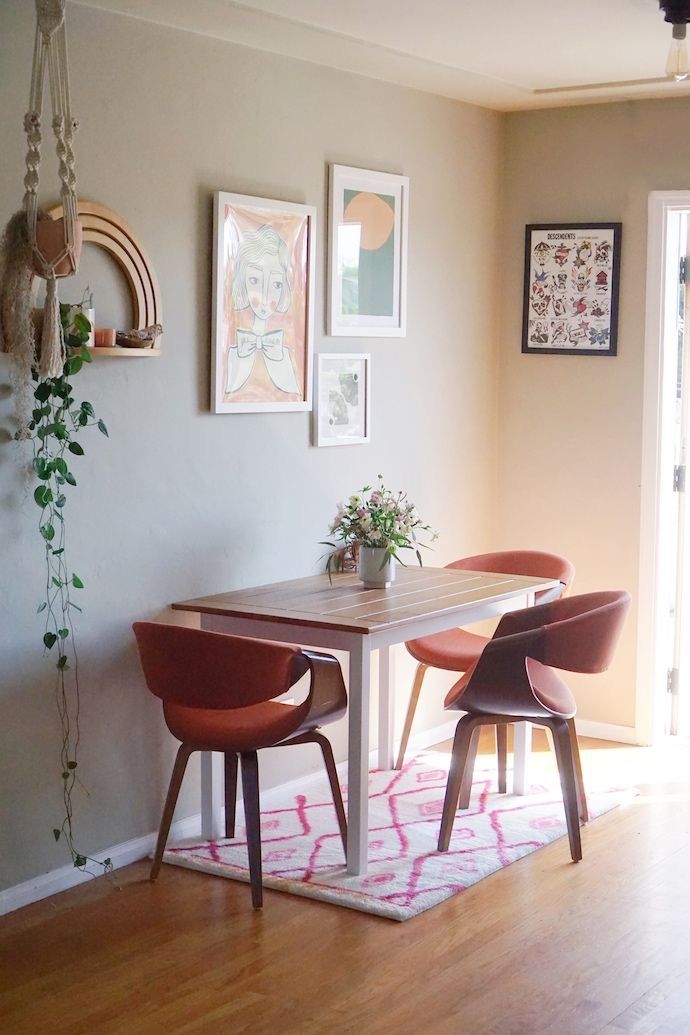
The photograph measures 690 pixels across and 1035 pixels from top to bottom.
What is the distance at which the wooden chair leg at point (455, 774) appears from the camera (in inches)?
153

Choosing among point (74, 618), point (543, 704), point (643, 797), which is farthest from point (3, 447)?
point (643, 797)

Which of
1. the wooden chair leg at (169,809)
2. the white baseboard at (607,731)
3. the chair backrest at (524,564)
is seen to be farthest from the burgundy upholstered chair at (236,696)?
the white baseboard at (607,731)

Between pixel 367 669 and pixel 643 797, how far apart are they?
141 centimetres

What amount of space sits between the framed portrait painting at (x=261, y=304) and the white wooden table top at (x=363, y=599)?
0.59 m

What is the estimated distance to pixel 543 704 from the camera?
3.89 meters

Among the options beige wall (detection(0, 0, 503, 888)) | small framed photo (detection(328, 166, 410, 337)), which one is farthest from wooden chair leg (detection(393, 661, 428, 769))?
small framed photo (detection(328, 166, 410, 337))

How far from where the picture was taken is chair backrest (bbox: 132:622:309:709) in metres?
3.36

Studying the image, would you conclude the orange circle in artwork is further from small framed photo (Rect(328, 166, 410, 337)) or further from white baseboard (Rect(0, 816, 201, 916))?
white baseboard (Rect(0, 816, 201, 916))

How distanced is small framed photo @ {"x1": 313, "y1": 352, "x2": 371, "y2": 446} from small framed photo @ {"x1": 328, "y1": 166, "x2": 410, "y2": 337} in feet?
0.36

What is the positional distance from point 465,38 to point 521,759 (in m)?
2.36

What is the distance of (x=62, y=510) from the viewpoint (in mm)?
3523

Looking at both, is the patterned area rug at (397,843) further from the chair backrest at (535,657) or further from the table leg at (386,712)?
the chair backrest at (535,657)

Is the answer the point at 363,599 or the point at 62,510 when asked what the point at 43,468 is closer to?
the point at 62,510

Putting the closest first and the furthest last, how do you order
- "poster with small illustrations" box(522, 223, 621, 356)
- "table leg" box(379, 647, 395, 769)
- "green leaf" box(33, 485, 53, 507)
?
"green leaf" box(33, 485, 53, 507)
"table leg" box(379, 647, 395, 769)
"poster with small illustrations" box(522, 223, 621, 356)
